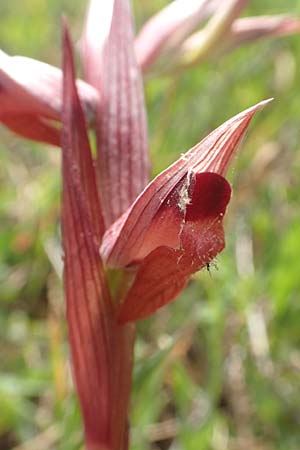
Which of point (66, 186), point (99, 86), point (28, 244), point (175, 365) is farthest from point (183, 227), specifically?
point (28, 244)

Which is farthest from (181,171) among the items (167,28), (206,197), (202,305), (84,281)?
(202,305)

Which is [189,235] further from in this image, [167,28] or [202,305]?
[202,305]

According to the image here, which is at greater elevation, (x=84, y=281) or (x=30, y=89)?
(x=30, y=89)

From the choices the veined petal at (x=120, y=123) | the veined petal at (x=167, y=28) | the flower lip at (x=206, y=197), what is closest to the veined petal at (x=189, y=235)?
the flower lip at (x=206, y=197)

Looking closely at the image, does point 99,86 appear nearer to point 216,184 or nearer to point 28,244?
point 216,184

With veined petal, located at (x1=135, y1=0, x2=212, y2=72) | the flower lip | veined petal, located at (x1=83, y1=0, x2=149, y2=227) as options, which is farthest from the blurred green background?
the flower lip

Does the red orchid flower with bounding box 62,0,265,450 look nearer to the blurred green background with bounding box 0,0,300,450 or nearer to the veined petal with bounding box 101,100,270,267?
the veined petal with bounding box 101,100,270,267
